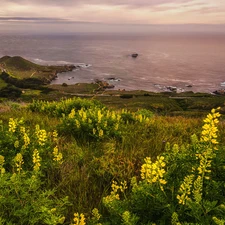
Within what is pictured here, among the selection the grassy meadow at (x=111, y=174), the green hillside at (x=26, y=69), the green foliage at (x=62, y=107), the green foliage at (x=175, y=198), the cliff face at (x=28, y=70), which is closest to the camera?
the green foliage at (x=175, y=198)

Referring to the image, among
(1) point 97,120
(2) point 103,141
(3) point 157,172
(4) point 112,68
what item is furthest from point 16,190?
(4) point 112,68

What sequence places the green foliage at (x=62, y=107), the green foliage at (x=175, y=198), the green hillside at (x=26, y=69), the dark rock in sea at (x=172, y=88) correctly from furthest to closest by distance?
the green hillside at (x=26, y=69) → the dark rock in sea at (x=172, y=88) → the green foliage at (x=62, y=107) → the green foliage at (x=175, y=198)

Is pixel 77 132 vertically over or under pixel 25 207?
under

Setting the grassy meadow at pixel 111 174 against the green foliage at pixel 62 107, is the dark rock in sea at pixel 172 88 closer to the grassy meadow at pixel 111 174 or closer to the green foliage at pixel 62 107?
the green foliage at pixel 62 107

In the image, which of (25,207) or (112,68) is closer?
(25,207)

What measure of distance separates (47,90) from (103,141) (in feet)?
286

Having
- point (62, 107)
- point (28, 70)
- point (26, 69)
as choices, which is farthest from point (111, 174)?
point (26, 69)

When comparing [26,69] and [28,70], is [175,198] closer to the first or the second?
[28,70]

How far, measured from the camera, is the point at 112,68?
154 m

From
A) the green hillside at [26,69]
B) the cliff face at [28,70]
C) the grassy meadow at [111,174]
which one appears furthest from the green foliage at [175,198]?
the green hillside at [26,69]

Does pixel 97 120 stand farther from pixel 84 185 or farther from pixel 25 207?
pixel 25 207

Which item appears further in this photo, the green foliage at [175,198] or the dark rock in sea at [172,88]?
the dark rock in sea at [172,88]

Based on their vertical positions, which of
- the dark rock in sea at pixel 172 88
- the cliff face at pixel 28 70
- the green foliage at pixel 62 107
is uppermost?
the green foliage at pixel 62 107

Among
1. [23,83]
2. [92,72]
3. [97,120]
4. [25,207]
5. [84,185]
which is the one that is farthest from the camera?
[92,72]
